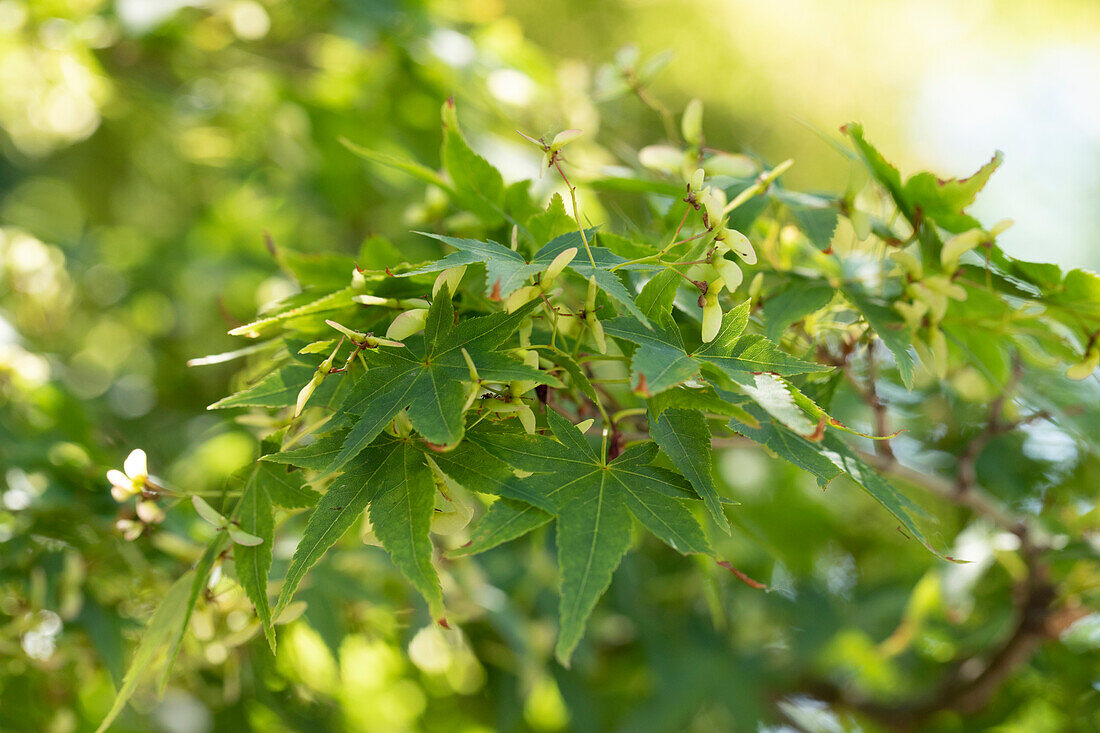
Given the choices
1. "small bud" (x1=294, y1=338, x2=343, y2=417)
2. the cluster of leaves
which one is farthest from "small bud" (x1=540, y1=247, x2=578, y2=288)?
"small bud" (x1=294, y1=338, x2=343, y2=417)

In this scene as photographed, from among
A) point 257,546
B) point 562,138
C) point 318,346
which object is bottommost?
point 257,546

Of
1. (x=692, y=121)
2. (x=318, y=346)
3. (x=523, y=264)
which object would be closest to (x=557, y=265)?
(x=523, y=264)

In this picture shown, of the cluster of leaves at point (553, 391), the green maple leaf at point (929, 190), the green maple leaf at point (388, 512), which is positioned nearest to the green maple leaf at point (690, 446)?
the cluster of leaves at point (553, 391)

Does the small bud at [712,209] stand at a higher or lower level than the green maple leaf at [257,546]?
higher

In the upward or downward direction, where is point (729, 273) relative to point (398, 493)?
upward

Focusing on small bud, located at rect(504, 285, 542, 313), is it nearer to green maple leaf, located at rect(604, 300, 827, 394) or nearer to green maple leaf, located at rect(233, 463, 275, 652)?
green maple leaf, located at rect(604, 300, 827, 394)

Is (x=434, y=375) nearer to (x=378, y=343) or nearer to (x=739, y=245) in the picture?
(x=378, y=343)

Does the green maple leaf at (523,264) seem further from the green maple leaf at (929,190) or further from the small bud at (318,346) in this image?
the green maple leaf at (929,190)
